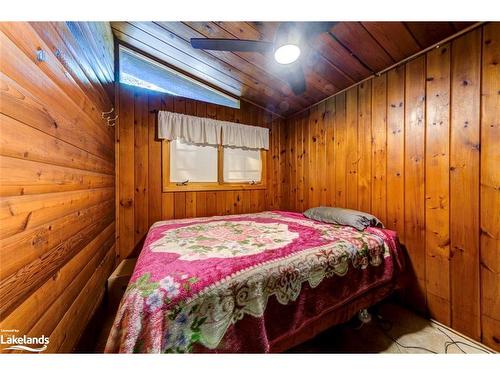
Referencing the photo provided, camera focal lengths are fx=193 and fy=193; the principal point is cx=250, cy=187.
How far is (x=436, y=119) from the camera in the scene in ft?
4.77

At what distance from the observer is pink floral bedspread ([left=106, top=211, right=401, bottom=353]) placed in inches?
29.1

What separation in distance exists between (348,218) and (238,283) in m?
1.25

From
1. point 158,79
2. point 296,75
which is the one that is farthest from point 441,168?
point 158,79

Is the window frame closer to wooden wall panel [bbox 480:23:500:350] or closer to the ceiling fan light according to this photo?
the ceiling fan light

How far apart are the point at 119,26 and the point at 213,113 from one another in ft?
3.89

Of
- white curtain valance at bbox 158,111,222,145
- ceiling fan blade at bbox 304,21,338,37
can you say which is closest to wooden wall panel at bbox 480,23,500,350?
ceiling fan blade at bbox 304,21,338,37

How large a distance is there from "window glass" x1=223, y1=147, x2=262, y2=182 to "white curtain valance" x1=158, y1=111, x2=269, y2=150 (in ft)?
0.34

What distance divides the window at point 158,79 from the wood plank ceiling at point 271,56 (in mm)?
108

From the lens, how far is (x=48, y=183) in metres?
0.86

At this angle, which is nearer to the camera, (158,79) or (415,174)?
(415,174)

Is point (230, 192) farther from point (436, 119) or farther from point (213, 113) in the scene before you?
point (436, 119)

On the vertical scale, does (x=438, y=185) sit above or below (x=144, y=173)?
below

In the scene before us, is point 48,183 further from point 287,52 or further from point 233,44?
point 287,52
